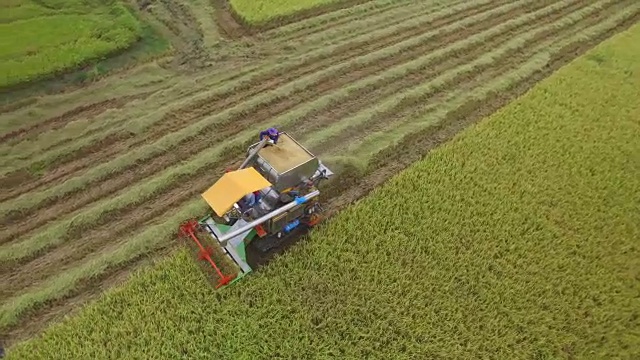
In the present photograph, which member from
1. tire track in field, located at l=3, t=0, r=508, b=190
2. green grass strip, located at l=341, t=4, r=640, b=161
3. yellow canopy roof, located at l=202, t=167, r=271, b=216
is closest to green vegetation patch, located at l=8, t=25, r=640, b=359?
green grass strip, located at l=341, t=4, r=640, b=161

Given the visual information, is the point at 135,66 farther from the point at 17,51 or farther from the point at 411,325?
the point at 411,325

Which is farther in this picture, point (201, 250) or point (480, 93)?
point (480, 93)

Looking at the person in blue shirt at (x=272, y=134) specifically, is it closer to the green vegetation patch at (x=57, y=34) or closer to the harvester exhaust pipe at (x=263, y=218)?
the harvester exhaust pipe at (x=263, y=218)

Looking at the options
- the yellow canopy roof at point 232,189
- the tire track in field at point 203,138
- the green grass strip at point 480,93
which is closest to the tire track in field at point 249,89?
the tire track in field at point 203,138

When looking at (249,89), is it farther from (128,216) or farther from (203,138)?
(128,216)

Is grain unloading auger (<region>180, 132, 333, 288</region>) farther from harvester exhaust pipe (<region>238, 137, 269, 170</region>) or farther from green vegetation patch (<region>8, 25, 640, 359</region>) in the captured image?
green vegetation patch (<region>8, 25, 640, 359</region>)

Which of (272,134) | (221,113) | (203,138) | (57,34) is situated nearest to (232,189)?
(272,134)
